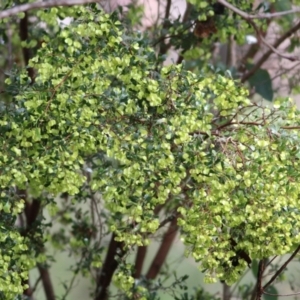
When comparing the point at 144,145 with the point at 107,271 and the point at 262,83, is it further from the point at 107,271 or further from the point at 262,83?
the point at 262,83

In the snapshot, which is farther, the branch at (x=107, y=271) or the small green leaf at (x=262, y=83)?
the small green leaf at (x=262, y=83)

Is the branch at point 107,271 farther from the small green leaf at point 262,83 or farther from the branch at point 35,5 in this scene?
the branch at point 35,5

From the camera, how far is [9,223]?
5.62 ft

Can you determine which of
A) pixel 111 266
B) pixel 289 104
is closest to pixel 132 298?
pixel 111 266

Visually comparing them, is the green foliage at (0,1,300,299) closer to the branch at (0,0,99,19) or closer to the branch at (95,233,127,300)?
the branch at (0,0,99,19)

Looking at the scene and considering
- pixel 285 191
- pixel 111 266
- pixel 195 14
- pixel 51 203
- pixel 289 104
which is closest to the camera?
pixel 285 191

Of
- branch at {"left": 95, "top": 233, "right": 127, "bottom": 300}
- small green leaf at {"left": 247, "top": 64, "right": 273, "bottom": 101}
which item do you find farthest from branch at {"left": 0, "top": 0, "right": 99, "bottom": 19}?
small green leaf at {"left": 247, "top": 64, "right": 273, "bottom": 101}

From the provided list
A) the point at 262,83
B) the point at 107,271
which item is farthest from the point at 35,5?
the point at 262,83

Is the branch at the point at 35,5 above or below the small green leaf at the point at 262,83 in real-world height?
below

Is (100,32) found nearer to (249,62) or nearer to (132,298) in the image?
(132,298)

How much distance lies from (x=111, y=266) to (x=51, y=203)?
538 millimetres

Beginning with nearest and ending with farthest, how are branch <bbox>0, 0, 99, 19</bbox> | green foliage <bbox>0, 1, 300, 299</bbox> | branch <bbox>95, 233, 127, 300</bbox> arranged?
branch <bbox>0, 0, 99, 19</bbox> → green foliage <bbox>0, 1, 300, 299</bbox> → branch <bbox>95, 233, 127, 300</bbox>

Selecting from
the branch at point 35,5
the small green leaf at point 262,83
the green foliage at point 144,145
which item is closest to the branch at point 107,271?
the green foliage at point 144,145

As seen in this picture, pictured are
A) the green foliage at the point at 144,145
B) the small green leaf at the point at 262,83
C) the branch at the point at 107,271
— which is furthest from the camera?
the small green leaf at the point at 262,83
